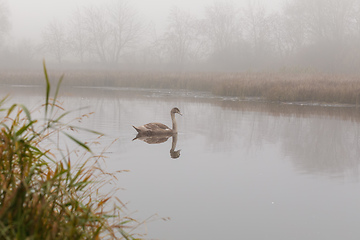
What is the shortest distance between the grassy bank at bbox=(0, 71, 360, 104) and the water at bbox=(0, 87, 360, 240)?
3840 millimetres

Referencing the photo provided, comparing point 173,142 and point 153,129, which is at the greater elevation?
point 153,129

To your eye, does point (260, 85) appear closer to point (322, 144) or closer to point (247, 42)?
point (322, 144)

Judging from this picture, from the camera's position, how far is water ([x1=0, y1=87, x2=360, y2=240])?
472 cm

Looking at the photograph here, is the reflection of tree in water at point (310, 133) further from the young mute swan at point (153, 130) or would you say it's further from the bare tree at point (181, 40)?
the bare tree at point (181, 40)

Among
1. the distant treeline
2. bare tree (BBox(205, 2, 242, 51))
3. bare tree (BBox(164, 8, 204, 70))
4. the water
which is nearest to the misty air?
the water

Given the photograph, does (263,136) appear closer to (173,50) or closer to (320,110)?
(320,110)

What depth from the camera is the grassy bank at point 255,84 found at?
16797mm

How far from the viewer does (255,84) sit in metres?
19.4

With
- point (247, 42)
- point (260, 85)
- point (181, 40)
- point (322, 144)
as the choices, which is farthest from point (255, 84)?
point (181, 40)

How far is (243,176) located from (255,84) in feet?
42.9

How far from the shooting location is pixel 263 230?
4.59 m

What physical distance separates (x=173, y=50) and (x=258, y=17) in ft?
25.8

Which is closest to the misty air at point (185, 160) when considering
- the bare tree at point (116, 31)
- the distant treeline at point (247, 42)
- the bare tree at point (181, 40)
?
the distant treeline at point (247, 42)

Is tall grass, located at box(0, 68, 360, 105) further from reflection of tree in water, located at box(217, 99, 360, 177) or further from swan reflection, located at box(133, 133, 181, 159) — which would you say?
swan reflection, located at box(133, 133, 181, 159)
